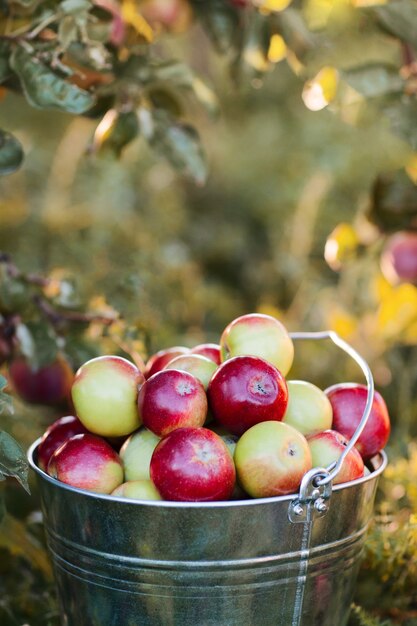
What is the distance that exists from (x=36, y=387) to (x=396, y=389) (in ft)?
3.13

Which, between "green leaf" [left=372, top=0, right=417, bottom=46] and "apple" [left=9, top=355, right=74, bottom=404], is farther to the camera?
"apple" [left=9, top=355, right=74, bottom=404]

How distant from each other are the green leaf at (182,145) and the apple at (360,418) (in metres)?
0.51

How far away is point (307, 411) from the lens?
3.17 feet

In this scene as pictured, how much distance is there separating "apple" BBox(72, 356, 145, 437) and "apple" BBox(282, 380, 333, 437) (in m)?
0.20

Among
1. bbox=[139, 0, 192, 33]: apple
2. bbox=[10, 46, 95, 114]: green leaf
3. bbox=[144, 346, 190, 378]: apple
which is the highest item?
bbox=[10, 46, 95, 114]: green leaf

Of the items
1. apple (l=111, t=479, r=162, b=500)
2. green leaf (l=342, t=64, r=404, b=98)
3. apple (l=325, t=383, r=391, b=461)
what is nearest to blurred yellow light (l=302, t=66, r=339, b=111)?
green leaf (l=342, t=64, r=404, b=98)

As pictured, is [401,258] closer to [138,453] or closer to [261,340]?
[261,340]

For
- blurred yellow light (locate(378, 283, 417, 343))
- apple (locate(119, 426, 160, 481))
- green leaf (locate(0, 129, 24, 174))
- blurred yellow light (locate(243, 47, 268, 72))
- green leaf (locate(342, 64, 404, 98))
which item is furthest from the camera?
blurred yellow light (locate(378, 283, 417, 343))

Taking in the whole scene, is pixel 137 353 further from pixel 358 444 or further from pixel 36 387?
pixel 358 444

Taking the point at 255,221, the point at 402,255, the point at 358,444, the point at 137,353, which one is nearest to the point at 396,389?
the point at 402,255

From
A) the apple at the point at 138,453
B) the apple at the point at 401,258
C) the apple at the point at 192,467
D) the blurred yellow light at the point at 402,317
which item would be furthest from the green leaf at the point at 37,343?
the blurred yellow light at the point at 402,317

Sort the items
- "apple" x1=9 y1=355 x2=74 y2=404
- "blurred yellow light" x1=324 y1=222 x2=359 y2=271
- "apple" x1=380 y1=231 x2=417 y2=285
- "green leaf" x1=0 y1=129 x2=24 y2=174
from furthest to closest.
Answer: "apple" x1=380 y1=231 x2=417 y2=285, "blurred yellow light" x1=324 y1=222 x2=359 y2=271, "apple" x1=9 y1=355 x2=74 y2=404, "green leaf" x1=0 y1=129 x2=24 y2=174

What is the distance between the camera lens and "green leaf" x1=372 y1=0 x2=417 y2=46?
4.08ft

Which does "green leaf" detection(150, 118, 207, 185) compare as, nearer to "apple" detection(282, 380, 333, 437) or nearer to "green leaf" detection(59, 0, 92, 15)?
"green leaf" detection(59, 0, 92, 15)
